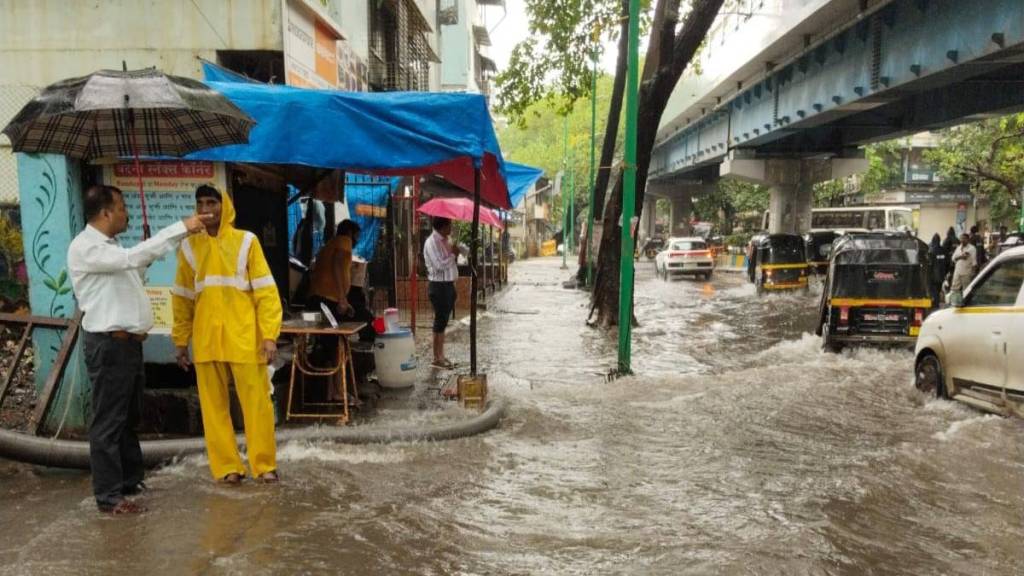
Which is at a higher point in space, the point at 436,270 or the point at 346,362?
the point at 436,270

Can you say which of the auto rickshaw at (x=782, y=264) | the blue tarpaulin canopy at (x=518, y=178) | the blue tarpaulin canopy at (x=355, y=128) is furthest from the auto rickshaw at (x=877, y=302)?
the auto rickshaw at (x=782, y=264)

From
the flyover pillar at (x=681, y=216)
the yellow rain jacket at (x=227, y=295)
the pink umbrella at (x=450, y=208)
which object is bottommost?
the yellow rain jacket at (x=227, y=295)

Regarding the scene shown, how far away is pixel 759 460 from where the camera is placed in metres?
6.21

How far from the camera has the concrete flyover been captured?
1285 centimetres

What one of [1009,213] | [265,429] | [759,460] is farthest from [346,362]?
[1009,213]

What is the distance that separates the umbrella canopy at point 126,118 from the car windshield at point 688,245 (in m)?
27.7

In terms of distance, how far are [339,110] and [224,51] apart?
13.4 feet

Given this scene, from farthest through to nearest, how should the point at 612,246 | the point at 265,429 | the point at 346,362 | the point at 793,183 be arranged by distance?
the point at 793,183
the point at 612,246
the point at 346,362
the point at 265,429

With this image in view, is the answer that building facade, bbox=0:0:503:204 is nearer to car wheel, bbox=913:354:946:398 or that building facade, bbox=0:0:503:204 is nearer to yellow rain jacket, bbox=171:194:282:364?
yellow rain jacket, bbox=171:194:282:364

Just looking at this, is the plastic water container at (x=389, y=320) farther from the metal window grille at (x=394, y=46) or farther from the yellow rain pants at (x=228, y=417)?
the metal window grille at (x=394, y=46)

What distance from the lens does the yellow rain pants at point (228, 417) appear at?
4996 millimetres

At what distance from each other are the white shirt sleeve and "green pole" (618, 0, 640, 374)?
6124mm

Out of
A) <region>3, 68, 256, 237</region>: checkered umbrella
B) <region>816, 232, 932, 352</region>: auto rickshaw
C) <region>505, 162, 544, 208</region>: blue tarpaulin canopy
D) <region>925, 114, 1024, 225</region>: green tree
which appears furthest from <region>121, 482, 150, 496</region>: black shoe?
<region>925, 114, 1024, 225</region>: green tree

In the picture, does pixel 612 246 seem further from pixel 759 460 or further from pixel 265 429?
pixel 265 429
